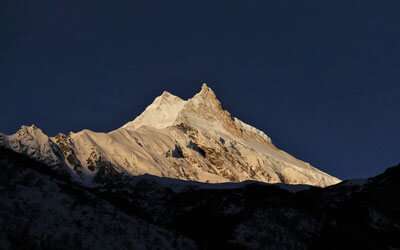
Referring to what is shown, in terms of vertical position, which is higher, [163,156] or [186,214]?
[163,156]

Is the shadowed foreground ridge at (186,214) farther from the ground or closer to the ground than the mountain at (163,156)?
closer to the ground

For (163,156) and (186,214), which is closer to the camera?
(186,214)

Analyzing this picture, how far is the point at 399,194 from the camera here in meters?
94.6

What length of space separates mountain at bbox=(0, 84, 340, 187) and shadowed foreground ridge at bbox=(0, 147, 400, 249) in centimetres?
2015

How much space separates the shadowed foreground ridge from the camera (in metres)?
65.9

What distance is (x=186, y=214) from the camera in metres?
98.6

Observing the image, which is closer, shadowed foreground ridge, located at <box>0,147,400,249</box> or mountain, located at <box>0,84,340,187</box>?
shadowed foreground ridge, located at <box>0,147,400,249</box>

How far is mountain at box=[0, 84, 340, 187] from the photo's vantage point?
138m

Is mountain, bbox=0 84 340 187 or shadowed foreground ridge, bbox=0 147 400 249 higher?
mountain, bbox=0 84 340 187

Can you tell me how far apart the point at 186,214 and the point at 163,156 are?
210ft

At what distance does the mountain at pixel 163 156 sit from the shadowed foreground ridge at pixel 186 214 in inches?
793

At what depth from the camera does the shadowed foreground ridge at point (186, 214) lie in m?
65.9

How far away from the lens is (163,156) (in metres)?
162

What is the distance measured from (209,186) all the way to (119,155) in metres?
36.6
